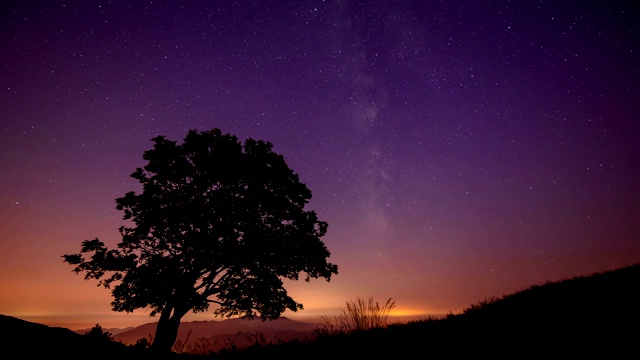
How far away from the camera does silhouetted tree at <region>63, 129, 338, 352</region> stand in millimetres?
12969

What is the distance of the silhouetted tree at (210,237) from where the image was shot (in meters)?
13.0

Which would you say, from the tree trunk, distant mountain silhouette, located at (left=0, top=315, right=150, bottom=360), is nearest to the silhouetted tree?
the tree trunk

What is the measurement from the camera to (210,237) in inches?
526

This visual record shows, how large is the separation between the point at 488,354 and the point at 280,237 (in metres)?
10.8

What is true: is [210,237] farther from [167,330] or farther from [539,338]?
[539,338]

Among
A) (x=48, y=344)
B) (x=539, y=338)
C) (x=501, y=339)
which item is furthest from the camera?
(x=48, y=344)

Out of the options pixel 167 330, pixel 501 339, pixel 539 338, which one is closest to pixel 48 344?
pixel 167 330

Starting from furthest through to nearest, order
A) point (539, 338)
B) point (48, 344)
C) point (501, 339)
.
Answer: point (48, 344), point (501, 339), point (539, 338)

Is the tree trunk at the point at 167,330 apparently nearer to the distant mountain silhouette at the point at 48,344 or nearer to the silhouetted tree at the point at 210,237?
the silhouetted tree at the point at 210,237

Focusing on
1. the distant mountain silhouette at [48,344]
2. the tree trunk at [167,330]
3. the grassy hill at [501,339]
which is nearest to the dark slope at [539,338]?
the grassy hill at [501,339]

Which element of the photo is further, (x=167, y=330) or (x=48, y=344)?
(x=167, y=330)

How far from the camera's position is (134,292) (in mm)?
12531

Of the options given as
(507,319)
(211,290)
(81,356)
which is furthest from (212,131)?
(507,319)

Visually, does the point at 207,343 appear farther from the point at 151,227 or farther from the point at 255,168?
the point at 255,168
